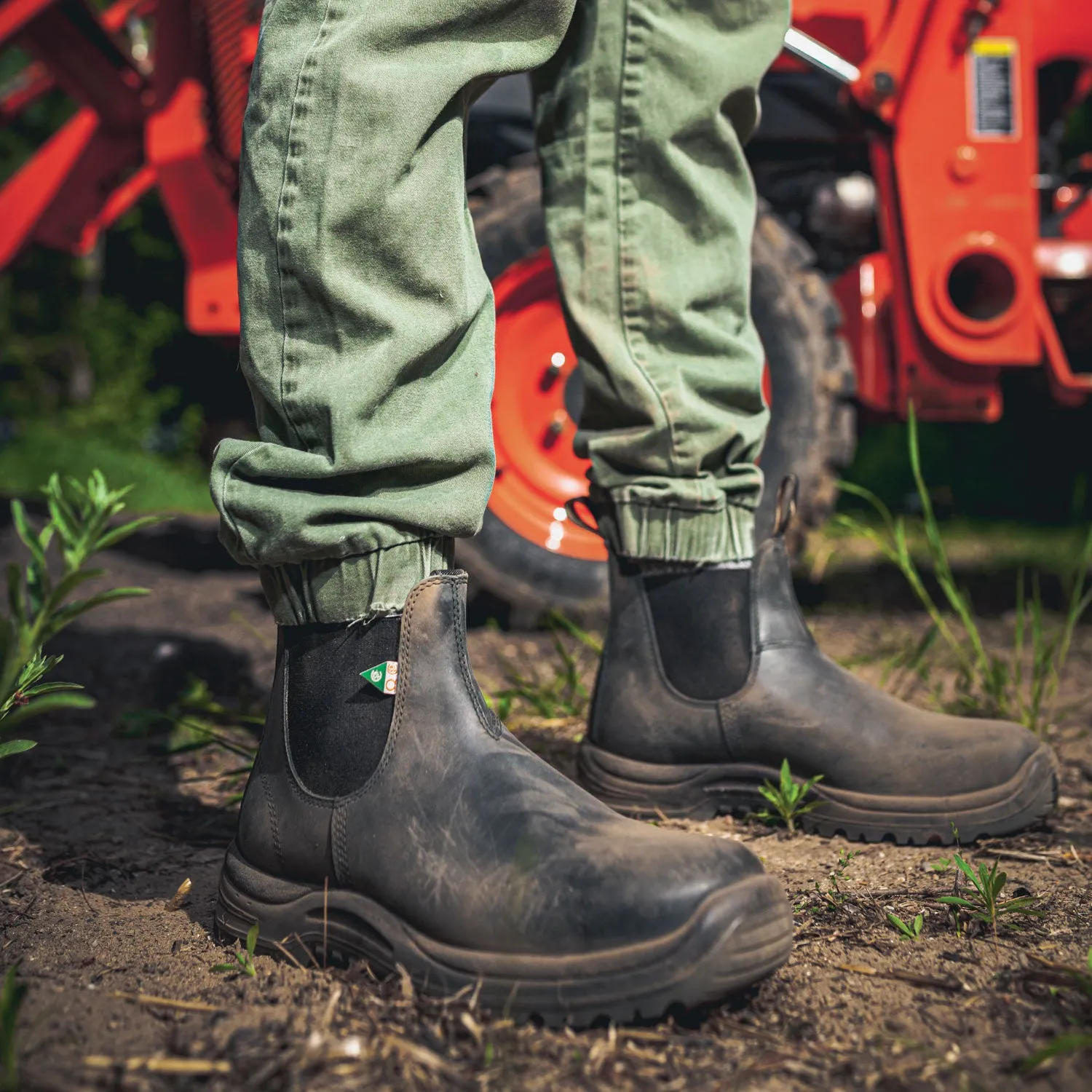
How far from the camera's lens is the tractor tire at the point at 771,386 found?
2.11m

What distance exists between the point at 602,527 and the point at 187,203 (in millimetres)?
1538

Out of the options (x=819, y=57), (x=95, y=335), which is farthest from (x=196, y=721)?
(x=95, y=335)

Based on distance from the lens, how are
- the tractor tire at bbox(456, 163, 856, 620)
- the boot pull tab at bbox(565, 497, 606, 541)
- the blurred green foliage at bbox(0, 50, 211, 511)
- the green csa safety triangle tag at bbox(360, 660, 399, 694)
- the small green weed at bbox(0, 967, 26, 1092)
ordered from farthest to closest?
the blurred green foliage at bbox(0, 50, 211, 511) < the tractor tire at bbox(456, 163, 856, 620) < the boot pull tab at bbox(565, 497, 606, 541) < the green csa safety triangle tag at bbox(360, 660, 399, 694) < the small green weed at bbox(0, 967, 26, 1092)

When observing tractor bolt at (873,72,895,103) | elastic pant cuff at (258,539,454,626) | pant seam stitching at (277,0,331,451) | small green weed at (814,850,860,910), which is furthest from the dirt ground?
tractor bolt at (873,72,895,103)

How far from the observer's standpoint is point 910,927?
907 mm

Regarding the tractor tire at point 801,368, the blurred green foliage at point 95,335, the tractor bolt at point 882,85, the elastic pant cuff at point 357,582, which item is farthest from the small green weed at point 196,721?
the blurred green foliage at point 95,335

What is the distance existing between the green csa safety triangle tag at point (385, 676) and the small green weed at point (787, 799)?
0.49 m

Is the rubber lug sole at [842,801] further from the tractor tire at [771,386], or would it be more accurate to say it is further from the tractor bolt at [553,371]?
the tractor bolt at [553,371]

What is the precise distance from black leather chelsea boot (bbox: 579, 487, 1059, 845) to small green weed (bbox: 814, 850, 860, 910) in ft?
0.20

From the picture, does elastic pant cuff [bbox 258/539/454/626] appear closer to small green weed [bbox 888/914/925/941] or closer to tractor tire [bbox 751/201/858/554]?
small green weed [bbox 888/914/925/941]

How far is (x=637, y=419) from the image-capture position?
1122 mm

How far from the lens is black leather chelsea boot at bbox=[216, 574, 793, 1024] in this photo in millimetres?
744

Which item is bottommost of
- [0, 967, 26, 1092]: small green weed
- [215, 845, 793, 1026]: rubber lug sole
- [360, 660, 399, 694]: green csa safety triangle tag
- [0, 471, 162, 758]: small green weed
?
[215, 845, 793, 1026]: rubber lug sole

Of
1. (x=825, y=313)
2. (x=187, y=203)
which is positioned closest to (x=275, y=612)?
(x=825, y=313)
